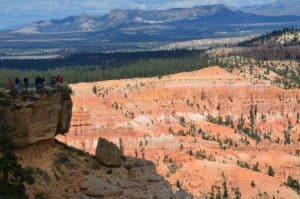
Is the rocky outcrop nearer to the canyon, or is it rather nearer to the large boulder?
the large boulder

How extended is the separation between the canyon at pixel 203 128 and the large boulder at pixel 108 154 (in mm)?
29703

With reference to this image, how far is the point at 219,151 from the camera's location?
13188 cm

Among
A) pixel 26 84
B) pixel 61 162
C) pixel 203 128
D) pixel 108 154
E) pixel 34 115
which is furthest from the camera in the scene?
pixel 203 128

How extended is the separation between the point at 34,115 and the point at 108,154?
24.7 ft

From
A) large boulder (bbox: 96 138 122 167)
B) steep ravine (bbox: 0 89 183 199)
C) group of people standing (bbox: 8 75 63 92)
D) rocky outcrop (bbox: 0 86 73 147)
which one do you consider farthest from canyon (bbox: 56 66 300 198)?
group of people standing (bbox: 8 75 63 92)

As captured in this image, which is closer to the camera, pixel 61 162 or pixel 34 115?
pixel 34 115

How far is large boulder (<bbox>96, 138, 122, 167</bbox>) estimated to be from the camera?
182ft

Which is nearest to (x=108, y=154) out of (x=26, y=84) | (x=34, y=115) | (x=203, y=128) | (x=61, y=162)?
(x=61, y=162)

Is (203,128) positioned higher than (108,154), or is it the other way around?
(108,154)

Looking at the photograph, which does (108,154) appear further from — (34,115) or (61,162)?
(34,115)

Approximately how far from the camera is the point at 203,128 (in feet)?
522

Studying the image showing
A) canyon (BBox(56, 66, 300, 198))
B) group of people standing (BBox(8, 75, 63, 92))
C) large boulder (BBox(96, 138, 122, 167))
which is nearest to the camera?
group of people standing (BBox(8, 75, 63, 92))

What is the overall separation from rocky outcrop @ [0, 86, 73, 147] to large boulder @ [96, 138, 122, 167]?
310 cm

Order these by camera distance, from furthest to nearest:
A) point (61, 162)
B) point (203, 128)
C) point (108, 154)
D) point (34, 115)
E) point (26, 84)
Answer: point (203, 128) → point (108, 154) → point (61, 162) → point (26, 84) → point (34, 115)
